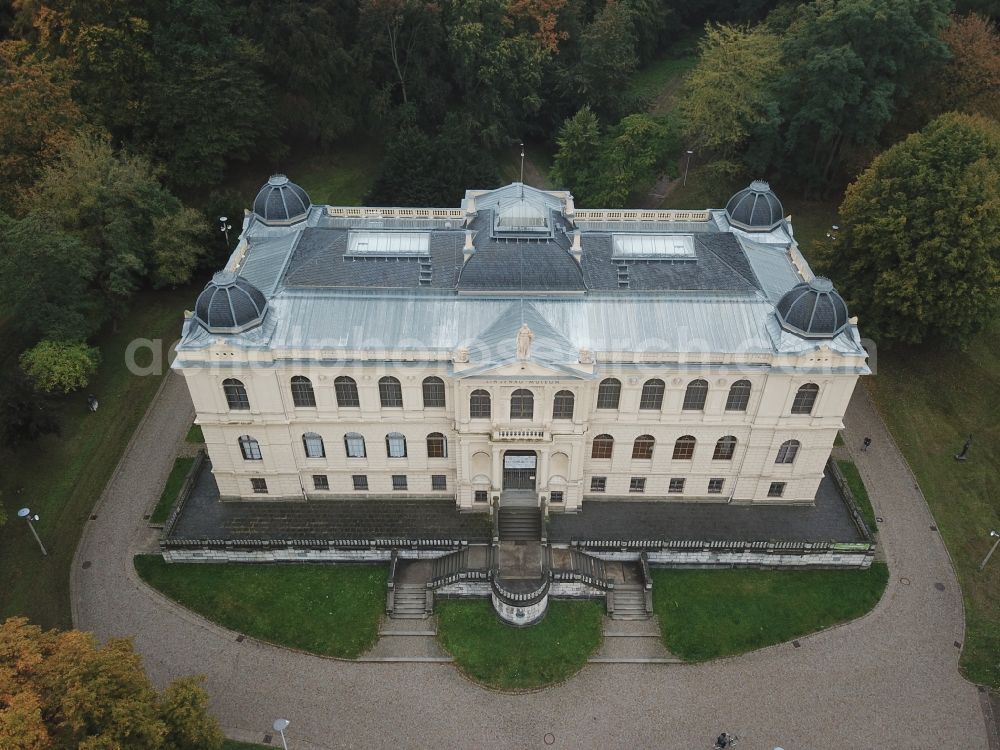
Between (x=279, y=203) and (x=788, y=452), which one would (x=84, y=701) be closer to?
(x=279, y=203)

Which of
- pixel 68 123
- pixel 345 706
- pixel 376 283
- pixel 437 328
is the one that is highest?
pixel 68 123

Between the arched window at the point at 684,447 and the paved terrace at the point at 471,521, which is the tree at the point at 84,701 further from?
the arched window at the point at 684,447

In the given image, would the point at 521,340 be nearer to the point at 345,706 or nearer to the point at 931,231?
the point at 345,706

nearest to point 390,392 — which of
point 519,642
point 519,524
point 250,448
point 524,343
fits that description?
point 524,343

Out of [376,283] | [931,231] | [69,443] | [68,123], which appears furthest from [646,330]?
[68,123]

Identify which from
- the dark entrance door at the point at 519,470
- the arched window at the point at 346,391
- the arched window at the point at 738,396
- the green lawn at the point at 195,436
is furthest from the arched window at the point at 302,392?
the arched window at the point at 738,396

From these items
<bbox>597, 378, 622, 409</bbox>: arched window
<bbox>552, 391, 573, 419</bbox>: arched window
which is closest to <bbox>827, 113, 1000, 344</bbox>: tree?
<bbox>597, 378, 622, 409</bbox>: arched window
